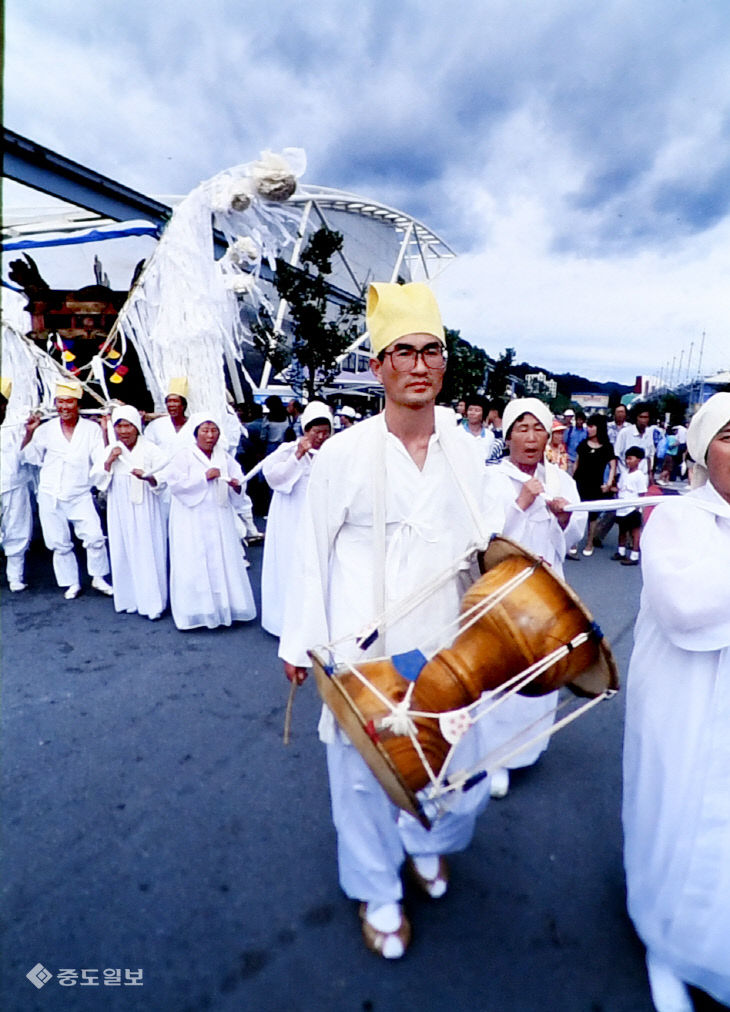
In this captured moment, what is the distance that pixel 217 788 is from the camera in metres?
2.75

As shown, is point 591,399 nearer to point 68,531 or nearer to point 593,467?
point 593,467

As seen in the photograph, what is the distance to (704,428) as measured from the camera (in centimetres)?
172

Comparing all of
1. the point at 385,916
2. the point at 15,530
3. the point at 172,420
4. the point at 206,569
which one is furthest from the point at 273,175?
the point at 385,916

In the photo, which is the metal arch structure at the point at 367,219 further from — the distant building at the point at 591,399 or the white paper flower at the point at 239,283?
the distant building at the point at 591,399

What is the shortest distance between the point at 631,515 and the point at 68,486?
244 inches

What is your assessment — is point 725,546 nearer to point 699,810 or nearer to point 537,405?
point 699,810

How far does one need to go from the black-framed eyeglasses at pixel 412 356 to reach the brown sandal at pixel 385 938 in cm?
183

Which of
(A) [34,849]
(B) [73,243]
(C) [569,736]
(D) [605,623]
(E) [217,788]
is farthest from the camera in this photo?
(B) [73,243]

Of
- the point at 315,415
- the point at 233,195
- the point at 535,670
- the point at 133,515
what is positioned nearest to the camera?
the point at 535,670

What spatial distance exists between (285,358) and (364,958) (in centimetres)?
1133

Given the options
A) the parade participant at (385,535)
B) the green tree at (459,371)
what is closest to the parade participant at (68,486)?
the parade participant at (385,535)

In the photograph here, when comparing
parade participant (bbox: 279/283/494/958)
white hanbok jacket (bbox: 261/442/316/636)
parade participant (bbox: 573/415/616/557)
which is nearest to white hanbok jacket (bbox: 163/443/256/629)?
white hanbok jacket (bbox: 261/442/316/636)

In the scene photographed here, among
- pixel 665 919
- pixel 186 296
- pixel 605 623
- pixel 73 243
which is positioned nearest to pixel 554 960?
pixel 665 919

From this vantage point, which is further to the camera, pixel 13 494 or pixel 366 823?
pixel 13 494
